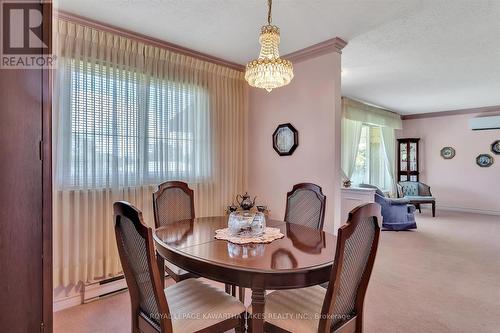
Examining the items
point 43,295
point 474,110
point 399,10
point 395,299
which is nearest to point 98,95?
point 43,295

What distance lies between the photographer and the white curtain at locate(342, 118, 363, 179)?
5.75 metres

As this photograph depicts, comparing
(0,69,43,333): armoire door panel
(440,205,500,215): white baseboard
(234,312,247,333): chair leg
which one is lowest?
(440,205,500,215): white baseboard

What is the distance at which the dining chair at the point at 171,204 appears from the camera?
2.40m

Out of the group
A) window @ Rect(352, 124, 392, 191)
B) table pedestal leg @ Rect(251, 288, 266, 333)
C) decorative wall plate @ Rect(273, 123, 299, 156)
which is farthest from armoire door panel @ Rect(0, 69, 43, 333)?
window @ Rect(352, 124, 392, 191)

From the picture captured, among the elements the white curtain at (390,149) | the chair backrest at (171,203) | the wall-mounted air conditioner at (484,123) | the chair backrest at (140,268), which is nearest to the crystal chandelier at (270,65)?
the chair backrest at (171,203)

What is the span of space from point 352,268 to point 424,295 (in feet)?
6.34

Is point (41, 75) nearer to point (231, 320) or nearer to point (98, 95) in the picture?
point (231, 320)

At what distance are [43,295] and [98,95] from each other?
6.98 ft

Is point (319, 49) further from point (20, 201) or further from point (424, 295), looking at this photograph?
point (20, 201)

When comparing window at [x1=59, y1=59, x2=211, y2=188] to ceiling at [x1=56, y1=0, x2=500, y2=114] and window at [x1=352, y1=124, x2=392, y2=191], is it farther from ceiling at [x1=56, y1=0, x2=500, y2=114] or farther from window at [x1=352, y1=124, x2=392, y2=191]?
window at [x1=352, y1=124, x2=392, y2=191]

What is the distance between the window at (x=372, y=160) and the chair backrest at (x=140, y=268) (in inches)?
243

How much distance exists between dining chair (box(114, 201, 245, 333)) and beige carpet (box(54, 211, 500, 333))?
925mm

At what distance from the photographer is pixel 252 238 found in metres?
1.83

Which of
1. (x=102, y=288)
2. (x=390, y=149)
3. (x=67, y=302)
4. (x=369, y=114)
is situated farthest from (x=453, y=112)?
(x=67, y=302)
